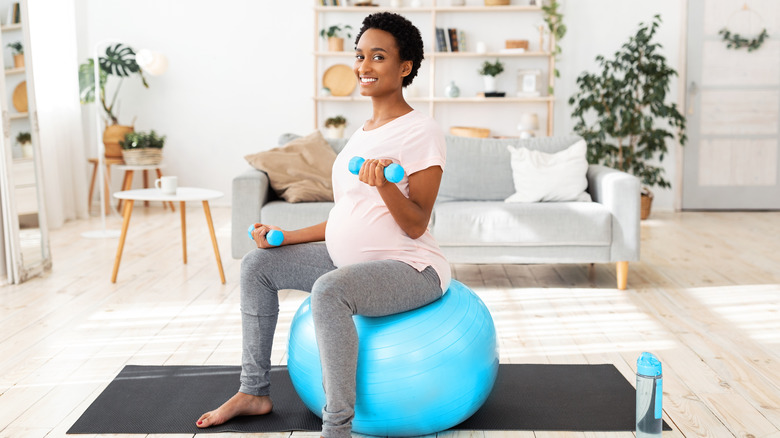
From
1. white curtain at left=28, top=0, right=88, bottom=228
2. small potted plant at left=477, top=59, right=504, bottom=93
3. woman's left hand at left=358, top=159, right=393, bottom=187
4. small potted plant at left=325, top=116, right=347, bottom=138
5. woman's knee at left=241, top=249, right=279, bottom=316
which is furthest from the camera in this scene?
small potted plant at left=325, top=116, right=347, bottom=138

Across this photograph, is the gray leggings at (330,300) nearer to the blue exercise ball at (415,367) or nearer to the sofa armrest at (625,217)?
the blue exercise ball at (415,367)

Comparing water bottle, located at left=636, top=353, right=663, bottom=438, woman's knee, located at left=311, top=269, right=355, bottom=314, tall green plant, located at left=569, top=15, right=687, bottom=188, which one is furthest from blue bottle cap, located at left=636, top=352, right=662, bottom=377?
tall green plant, located at left=569, top=15, right=687, bottom=188

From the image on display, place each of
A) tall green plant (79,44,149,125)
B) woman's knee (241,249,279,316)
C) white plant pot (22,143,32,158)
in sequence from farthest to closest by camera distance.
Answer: tall green plant (79,44,149,125)
white plant pot (22,143,32,158)
woman's knee (241,249,279,316)

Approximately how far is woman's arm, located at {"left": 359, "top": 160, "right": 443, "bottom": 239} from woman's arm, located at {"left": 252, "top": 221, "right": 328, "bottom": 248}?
0.29m

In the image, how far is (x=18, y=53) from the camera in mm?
3973

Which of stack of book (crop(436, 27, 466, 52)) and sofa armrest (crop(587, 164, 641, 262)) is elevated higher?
stack of book (crop(436, 27, 466, 52))

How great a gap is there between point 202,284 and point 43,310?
773 millimetres

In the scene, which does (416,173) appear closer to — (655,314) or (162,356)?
(162,356)

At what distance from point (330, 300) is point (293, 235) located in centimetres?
37

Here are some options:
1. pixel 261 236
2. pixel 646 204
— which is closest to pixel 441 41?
pixel 646 204

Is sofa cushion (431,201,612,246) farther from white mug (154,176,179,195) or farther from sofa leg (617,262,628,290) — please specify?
white mug (154,176,179,195)

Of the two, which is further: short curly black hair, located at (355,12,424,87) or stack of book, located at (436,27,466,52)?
stack of book, located at (436,27,466,52)

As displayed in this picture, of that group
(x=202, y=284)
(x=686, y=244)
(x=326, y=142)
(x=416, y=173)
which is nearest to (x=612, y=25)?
(x=686, y=244)

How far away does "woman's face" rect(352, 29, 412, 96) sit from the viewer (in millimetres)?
1991
